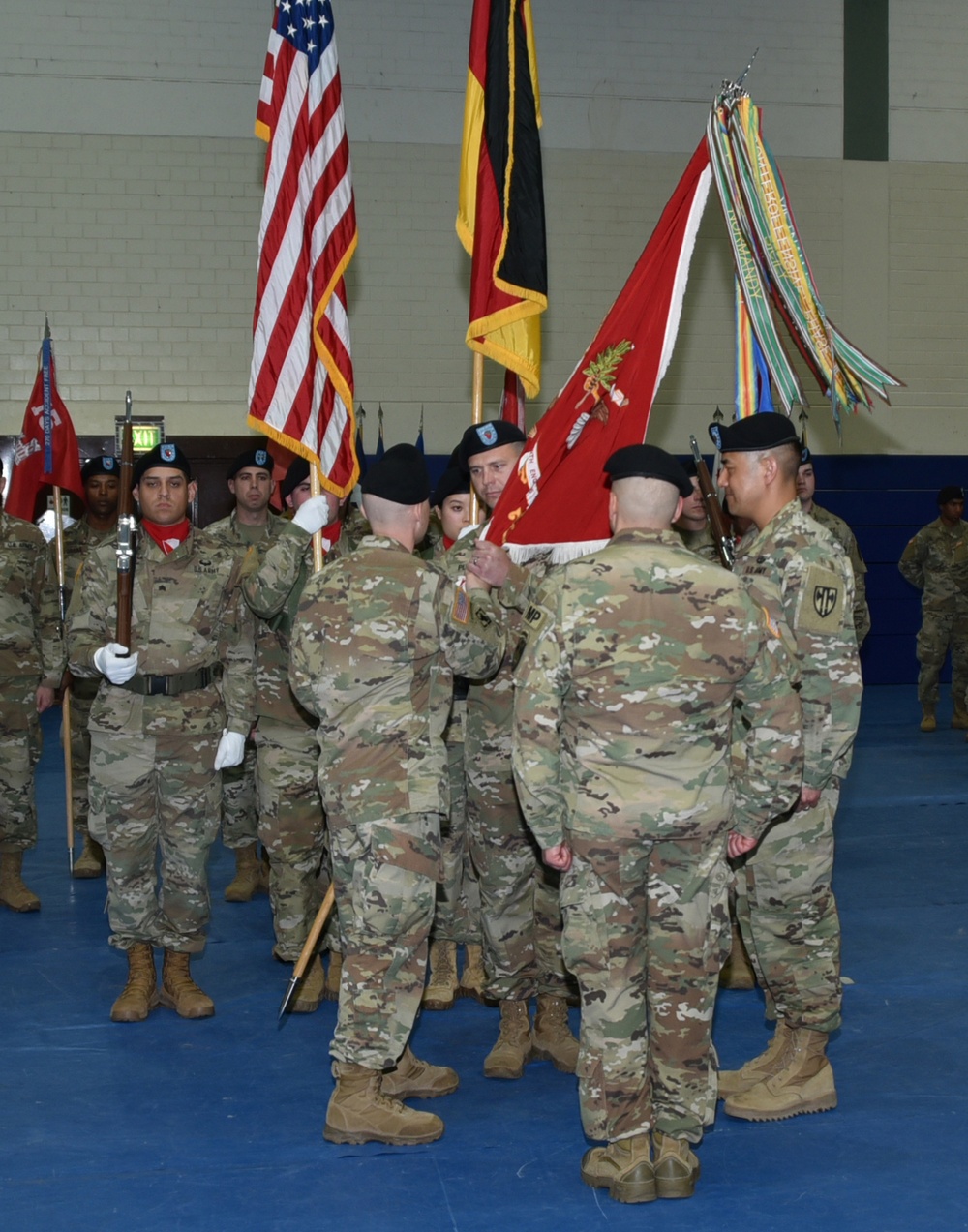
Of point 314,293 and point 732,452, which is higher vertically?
point 314,293

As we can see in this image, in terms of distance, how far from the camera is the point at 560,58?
11.9 m

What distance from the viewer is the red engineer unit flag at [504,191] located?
182 inches

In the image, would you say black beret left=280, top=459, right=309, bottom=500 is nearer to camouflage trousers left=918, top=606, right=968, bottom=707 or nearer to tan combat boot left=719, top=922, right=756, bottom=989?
tan combat boot left=719, top=922, right=756, bottom=989

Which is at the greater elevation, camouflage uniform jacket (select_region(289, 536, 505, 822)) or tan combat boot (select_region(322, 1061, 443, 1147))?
camouflage uniform jacket (select_region(289, 536, 505, 822))

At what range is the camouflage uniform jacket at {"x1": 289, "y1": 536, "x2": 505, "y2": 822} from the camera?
368 cm

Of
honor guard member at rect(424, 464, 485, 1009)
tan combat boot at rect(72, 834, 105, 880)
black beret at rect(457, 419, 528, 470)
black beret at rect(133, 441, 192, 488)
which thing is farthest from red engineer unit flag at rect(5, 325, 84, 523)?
black beret at rect(457, 419, 528, 470)

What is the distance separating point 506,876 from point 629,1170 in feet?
3.69

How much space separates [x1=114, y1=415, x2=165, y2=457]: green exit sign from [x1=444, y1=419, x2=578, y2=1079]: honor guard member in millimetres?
6793

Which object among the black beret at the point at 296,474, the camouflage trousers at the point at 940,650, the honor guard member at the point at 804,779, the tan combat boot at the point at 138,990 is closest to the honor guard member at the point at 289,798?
the tan combat boot at the point at 138,990

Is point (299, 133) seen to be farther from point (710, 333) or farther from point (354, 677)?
point (710, 333)

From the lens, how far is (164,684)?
470cm

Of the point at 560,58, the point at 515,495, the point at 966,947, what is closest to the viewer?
the point at 515,495

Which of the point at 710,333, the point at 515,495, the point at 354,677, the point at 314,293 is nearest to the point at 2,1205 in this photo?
the point at 354,677

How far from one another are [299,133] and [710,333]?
27.0ft
